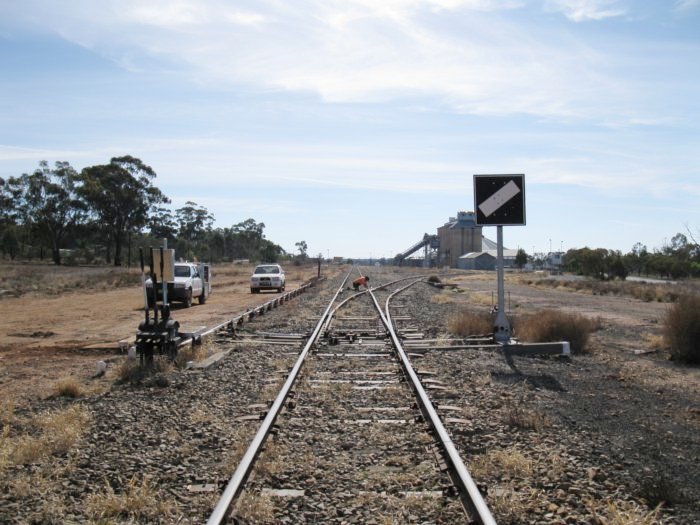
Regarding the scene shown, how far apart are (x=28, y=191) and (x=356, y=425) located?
8341 centimetres

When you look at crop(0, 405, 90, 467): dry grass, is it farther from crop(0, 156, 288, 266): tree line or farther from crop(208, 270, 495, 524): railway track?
crop(0, 156, 288, 266): tree line

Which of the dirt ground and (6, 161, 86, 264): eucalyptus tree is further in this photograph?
(6, 161, 86, 264): eucalyptus tree

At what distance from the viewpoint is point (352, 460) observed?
5488 mm

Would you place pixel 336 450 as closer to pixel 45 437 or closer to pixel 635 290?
pixel 45 437

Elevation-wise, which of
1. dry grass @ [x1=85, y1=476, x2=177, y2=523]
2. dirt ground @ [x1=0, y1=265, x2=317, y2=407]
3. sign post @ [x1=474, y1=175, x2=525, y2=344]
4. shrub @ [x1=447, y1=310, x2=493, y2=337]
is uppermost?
sign post @ [x1=474, y1=175, x2=525, y2=344]

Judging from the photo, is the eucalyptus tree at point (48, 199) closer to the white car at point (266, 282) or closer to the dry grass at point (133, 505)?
the white car at point (266, 282)

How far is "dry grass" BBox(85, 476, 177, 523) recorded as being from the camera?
4.33 meters

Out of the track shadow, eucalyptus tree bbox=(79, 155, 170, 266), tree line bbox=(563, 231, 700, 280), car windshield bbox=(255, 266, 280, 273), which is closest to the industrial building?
tree line bbox=(563, 231, 700, 280)

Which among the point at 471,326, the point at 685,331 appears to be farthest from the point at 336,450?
the point at 471,326

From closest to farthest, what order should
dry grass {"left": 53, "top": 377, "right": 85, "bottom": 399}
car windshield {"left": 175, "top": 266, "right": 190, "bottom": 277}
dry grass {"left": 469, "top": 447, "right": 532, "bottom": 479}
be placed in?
dry grass {"left": 469, "top": 447, "right": 532, "bottom": 479} → dry grass {"left": 53, "top": 377, "right": 85, "bottom": 399} → car windshield {"left": 175, "top": 266, "right": 190, "bottom": 277}

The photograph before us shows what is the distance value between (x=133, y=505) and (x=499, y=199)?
8.67 m

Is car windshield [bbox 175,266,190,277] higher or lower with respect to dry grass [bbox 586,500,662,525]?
higher

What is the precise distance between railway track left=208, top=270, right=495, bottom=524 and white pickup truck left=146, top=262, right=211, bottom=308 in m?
17.1

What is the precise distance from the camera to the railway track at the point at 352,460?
438 cm
